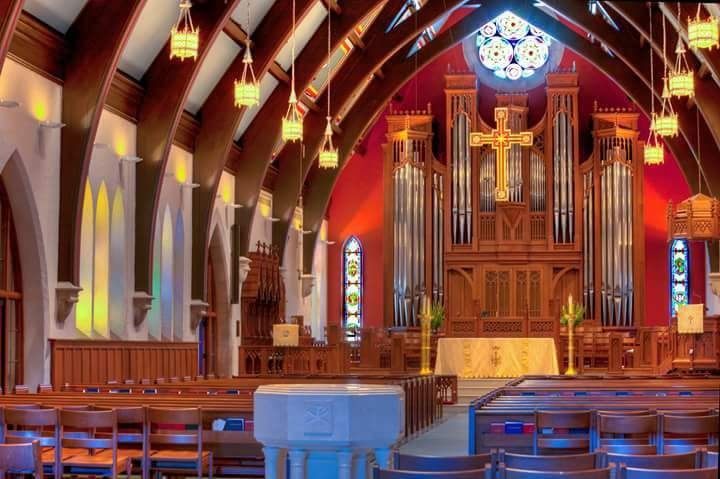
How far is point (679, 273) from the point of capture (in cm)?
3002

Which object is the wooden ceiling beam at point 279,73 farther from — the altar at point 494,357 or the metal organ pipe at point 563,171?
the metal organ pipe at point 563,171

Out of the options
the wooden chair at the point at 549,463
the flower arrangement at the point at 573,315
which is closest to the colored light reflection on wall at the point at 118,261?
the flower arrangement at the point at 573,315

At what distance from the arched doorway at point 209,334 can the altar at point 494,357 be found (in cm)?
468

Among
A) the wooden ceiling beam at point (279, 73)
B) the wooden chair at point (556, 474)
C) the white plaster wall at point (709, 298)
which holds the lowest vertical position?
the wooden chair at point (556, 474)

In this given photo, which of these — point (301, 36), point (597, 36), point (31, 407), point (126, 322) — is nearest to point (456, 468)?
point (31, 407)

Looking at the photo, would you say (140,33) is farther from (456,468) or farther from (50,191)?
(456,468)

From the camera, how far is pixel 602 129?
28.6 metres

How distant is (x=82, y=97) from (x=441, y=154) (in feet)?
46.1

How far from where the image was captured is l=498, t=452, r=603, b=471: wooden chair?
6300mm

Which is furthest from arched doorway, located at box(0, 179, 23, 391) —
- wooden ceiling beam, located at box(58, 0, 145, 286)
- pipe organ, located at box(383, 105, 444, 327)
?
pipe organ, located at box(383, 105, 444, 327)

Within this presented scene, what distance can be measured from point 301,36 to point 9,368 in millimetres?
10177

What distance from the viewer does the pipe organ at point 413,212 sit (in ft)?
94.5

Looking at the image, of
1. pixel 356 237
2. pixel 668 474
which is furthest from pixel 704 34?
pixel 356 237

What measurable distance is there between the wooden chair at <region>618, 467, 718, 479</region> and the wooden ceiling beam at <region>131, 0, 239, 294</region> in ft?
47.9
